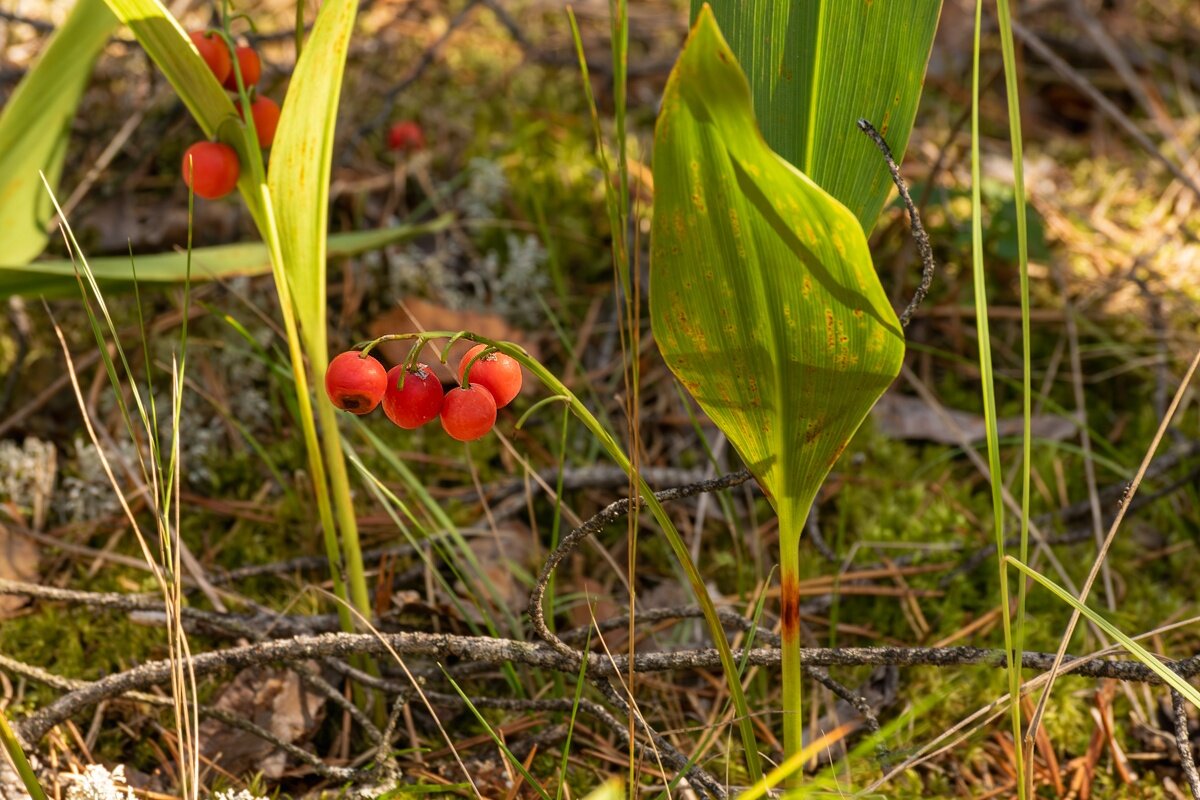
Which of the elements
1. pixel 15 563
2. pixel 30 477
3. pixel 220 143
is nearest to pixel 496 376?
pixel 220 143

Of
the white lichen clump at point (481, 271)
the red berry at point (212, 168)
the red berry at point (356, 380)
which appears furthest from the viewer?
the white lichen clump at point (481, 271)

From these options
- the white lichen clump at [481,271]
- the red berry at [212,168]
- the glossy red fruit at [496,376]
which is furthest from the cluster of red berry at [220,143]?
the white lichen clump at [481,271]

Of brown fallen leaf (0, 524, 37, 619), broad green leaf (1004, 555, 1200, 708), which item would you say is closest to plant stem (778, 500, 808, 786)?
broad green leaf (1004, 555, 1200, 708)

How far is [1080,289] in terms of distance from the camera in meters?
2.60

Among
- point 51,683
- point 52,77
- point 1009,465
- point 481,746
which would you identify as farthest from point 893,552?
point 52,77

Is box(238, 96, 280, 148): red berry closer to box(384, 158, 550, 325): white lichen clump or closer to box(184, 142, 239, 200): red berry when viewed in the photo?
box(184, 142, 239, 200): red berry

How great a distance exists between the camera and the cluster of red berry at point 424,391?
99cm

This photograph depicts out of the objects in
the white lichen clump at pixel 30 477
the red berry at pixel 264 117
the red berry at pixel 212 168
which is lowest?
the white lichen clump at pixel 30 477

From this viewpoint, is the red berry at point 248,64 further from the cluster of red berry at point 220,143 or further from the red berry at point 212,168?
the red berry at point 212,168

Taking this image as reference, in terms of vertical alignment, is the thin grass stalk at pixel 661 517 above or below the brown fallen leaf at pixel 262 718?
above

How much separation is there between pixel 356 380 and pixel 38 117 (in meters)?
1.32

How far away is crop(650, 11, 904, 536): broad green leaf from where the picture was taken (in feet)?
2.89

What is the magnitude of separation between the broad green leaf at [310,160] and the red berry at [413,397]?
33 cm

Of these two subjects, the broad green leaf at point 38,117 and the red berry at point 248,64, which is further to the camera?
the broad green leaf at point 38,117
